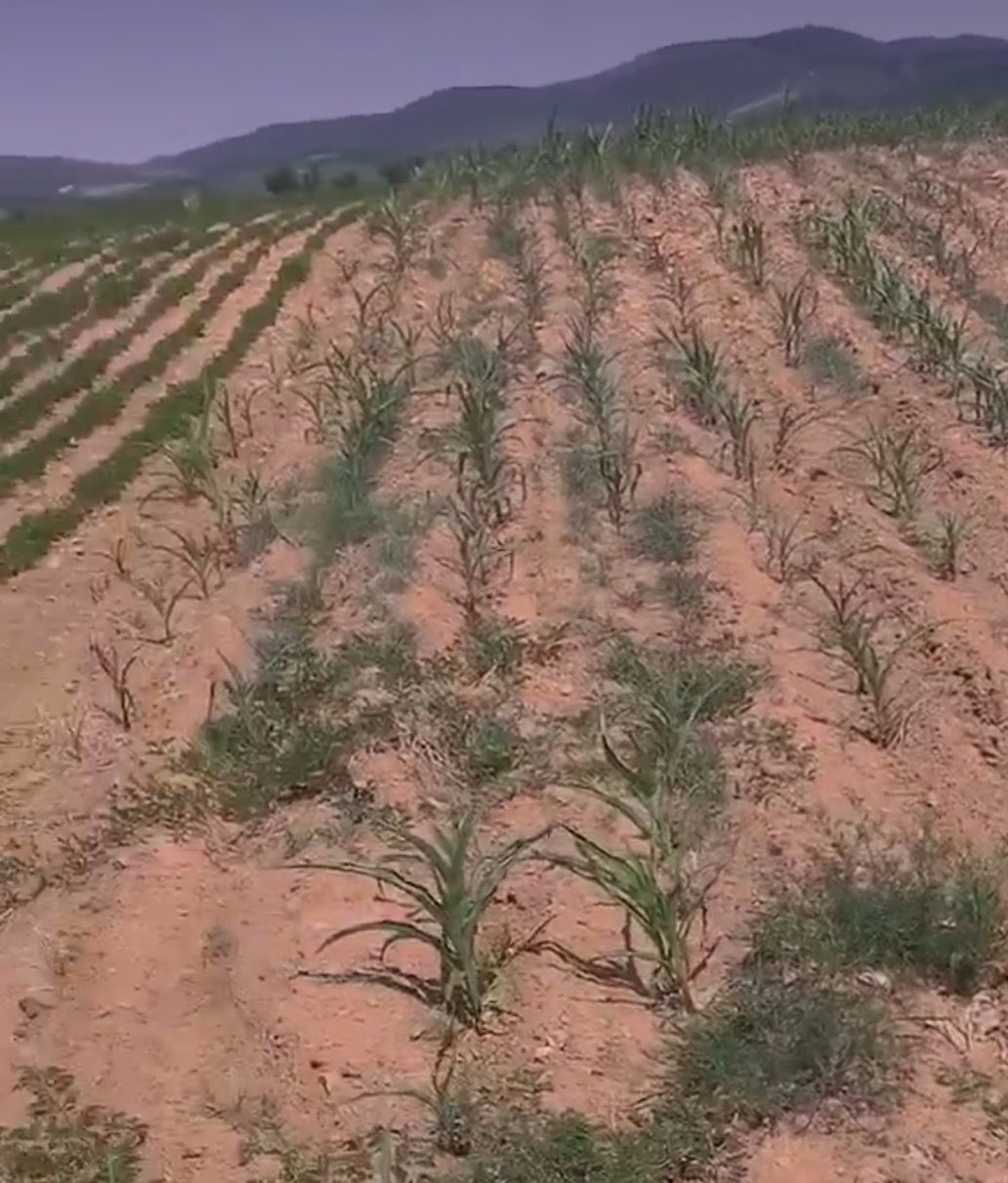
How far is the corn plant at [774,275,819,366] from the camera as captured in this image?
8.70m

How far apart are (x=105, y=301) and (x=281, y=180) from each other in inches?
858

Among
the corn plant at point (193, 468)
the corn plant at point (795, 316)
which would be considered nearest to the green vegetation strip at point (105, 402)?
the corn plant at point (193, 468)

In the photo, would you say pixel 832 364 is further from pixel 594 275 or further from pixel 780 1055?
pixel 780 1055

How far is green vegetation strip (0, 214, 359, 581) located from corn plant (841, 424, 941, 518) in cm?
394

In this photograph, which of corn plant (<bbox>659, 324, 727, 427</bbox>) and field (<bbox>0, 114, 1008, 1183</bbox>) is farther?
corn plant (<bbox>659, 324, 727, 427</bbox>)

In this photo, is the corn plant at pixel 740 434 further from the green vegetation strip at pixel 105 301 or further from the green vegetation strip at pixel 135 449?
the green vegetation strip at pixel 105 301

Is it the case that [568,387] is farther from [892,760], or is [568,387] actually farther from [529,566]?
[892,760]

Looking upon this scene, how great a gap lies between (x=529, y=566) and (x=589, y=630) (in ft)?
2.34

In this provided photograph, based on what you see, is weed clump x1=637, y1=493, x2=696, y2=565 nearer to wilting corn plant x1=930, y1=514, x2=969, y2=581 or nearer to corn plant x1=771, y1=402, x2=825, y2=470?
corn plant x1=771, y1=402, x2=825, y2=470

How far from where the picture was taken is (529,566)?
6262 mm

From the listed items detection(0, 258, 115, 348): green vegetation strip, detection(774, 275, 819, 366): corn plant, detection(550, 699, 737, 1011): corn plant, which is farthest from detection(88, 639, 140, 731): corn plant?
detection(0, 258, 115, 348): green vegetation strip

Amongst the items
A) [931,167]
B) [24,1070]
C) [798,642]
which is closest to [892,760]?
[798,642]

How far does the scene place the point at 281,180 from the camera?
3431cm

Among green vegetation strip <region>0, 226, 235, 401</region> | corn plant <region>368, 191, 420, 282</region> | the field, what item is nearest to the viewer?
the field
